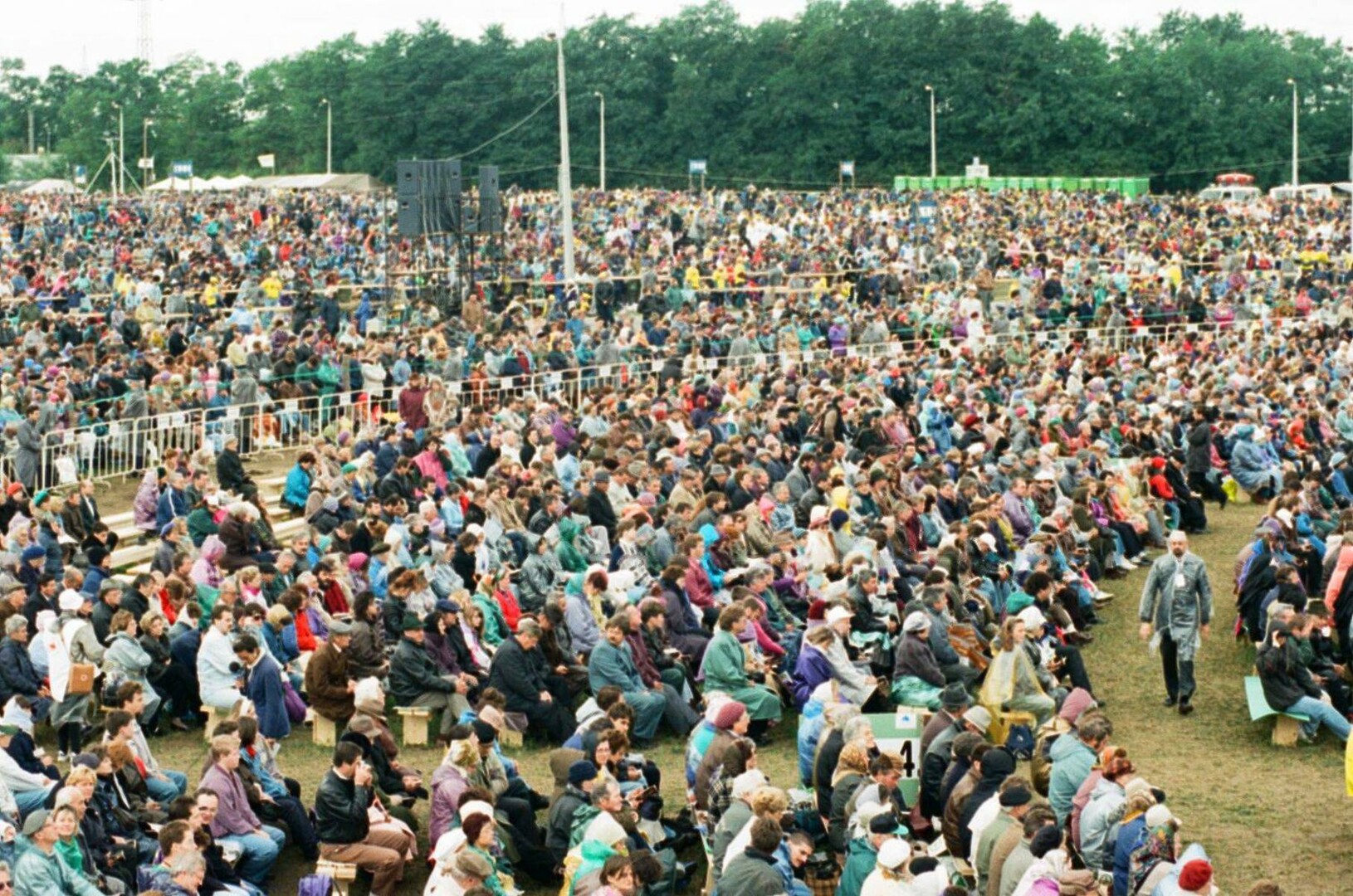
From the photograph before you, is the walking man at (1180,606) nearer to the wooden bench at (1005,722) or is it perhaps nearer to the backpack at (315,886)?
the wooden bench at (1005,722)

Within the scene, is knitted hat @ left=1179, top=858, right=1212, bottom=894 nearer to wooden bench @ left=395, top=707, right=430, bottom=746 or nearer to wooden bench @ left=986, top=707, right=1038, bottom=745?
wooden bench @ left=986, top=707, right=1038, bottom=745

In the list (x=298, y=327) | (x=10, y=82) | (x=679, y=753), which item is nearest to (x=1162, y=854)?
(x=679, y=753)

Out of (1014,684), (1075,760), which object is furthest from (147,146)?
(1075,760)

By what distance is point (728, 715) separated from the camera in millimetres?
12562

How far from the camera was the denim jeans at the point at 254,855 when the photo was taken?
1188 cm

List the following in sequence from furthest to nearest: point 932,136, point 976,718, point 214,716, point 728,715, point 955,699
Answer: point 932,136
point 214,716
point 955,699
point 976,718
point 728,715

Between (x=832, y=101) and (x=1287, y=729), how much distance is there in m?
74.3

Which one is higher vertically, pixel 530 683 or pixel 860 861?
pixel 530 683

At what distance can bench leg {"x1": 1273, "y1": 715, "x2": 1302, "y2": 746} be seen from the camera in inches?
600

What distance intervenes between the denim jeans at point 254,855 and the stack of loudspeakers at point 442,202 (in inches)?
924

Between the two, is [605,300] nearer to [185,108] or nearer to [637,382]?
[637,382]

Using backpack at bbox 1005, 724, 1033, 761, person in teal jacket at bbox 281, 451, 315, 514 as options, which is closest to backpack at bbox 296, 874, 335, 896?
backpack at bbox 1005, 724, 1033, 761

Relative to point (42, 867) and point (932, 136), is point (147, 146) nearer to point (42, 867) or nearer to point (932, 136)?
point (932, 136)

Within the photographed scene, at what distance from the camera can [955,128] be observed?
282 feet
